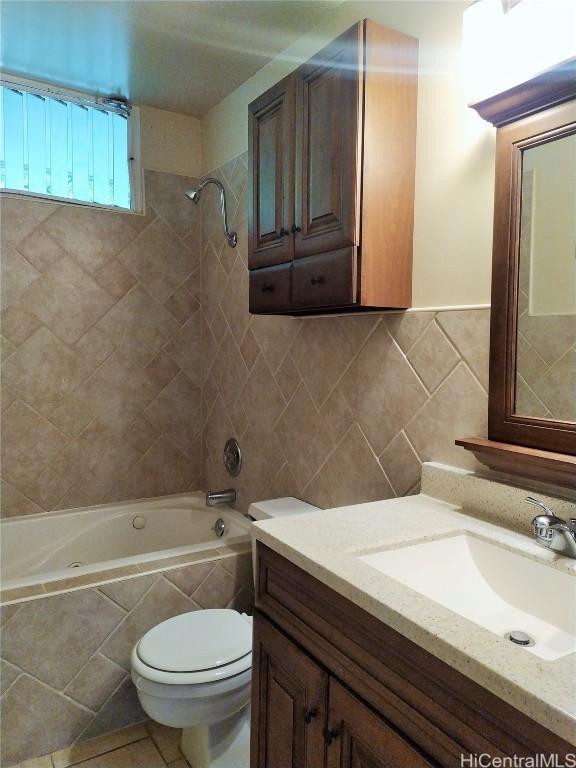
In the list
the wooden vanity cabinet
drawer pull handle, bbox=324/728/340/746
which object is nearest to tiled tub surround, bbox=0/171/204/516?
the wooden vanity cabinet

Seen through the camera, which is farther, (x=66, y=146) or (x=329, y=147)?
(x=66, y=146)

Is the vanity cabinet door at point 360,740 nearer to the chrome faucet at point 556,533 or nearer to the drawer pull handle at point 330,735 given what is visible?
the drawer pull handle at point 330,735

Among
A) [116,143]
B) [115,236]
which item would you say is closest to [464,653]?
[115,236]

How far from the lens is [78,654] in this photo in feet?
6.15

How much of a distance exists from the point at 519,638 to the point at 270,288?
4.21ft

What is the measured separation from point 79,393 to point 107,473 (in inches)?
17.6

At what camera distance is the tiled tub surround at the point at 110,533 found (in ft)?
8.34

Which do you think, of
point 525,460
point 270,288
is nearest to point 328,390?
point 270,288

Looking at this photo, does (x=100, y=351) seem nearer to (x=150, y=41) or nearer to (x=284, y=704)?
(x=150, y=41)

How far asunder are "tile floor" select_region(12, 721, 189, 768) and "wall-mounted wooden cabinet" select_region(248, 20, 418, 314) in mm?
1565

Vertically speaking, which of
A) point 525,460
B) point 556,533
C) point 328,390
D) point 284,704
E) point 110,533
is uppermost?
point 328,390

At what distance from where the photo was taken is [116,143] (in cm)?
285

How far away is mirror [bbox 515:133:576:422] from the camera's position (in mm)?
1177

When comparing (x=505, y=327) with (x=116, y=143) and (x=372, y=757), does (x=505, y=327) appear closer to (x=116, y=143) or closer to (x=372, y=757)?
(x=372, y=757)
